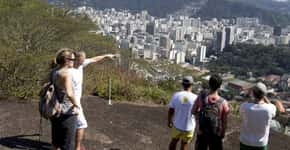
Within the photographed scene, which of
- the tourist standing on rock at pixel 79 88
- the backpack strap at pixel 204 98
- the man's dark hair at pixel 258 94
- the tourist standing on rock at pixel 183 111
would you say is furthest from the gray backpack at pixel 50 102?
the man's dark hair at pixel 258 94

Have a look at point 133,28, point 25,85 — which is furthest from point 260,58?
point 25,85

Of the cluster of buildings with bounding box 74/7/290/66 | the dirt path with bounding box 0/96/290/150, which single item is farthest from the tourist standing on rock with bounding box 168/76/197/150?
the cluster of buildings with bounding box 74/7/290/66

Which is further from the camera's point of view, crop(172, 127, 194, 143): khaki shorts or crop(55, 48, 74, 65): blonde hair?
crop(172, 127, 194, 143): khaki shorts

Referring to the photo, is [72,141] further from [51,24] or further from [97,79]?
[51,24]

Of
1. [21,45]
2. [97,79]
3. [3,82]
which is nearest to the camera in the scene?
[3,82]

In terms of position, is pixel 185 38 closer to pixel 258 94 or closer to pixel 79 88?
pixel 79 88

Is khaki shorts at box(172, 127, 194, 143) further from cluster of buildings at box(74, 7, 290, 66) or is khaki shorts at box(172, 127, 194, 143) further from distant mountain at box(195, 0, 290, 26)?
distant mountain at box(195, 0, 290, 26)

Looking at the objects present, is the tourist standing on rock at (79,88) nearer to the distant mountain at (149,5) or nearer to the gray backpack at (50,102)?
the gray backpack at (50,102)

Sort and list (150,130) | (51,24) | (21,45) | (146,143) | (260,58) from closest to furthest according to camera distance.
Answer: (146,143), (150,130), (21,45), (51,24), (260,58)
